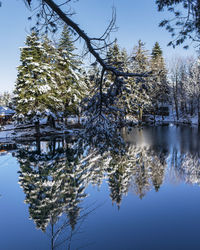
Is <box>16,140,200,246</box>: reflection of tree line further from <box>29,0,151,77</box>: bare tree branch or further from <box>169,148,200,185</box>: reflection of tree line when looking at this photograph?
<box>29,0,151,77</box>: bare tree branch

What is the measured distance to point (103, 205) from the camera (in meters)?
8.08

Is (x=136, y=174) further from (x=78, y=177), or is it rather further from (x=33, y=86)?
(x=33, y=86)

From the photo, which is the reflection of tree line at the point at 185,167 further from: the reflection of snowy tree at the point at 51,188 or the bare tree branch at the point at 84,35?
the bare tree branch at the point at 84,35

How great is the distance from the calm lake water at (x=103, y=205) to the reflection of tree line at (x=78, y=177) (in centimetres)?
3

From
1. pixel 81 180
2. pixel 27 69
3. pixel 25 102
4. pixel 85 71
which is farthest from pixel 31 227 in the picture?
pixel 27 69

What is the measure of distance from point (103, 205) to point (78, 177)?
329cm

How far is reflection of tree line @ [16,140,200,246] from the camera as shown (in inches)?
290

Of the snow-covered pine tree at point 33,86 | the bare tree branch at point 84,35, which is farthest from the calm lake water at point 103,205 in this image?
the snow-covered pine tree at point 33,86

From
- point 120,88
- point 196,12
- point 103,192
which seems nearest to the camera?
point 120,88

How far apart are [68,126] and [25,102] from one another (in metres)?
10.0

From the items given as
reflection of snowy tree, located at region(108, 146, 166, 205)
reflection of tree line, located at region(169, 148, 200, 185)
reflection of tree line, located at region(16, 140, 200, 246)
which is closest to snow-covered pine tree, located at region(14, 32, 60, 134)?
reflection of tree line, located at region(16, 140, 200, 246)

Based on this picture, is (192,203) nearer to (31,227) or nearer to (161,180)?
(161,180)

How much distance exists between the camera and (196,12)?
4168 mm

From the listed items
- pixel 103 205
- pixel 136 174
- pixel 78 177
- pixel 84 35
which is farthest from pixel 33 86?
pixel 84 35
